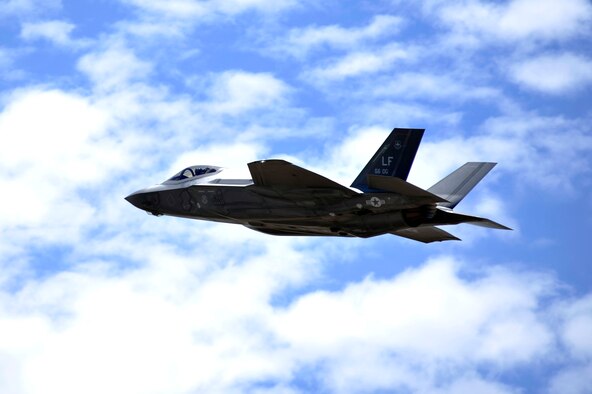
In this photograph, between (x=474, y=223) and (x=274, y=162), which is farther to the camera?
(x=474, y=223)

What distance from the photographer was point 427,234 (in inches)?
2189

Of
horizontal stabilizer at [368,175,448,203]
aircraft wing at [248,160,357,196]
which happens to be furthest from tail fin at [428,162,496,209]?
aircraft wing at [248,160,357,196]

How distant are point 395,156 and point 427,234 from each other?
577 centimetres

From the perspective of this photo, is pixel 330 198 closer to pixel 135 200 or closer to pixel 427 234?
pixel 427 234

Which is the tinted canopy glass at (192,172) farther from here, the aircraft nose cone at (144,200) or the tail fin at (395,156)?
the tail fin at (395,156)

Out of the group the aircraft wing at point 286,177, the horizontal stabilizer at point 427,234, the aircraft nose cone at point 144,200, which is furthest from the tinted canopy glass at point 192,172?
the horizontal stabilizer at point 427,234

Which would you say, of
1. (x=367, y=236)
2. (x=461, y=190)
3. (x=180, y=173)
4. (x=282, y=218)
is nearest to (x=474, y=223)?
(x=461, y=190)

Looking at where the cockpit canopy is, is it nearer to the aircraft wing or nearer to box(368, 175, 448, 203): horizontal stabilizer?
the aircraft wing

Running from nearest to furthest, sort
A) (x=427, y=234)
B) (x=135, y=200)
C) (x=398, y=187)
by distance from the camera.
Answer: (x=398, y=187), (x=427, y=234), (x=135, y=200)

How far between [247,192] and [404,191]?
7.49 meters

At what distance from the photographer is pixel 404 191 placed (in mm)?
48562

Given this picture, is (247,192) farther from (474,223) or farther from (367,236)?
(474,223)

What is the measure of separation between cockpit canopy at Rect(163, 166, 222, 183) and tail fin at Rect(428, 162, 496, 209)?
10.2m

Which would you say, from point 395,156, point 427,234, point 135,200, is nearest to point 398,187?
point 395,156
